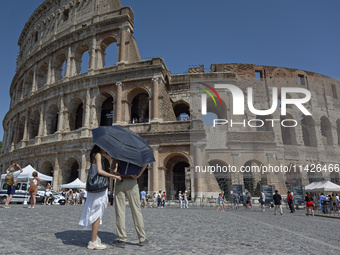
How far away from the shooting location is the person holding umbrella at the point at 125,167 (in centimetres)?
380

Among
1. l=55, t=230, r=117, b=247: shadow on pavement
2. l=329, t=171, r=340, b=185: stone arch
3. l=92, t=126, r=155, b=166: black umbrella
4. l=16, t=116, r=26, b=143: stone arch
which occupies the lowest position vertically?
l=55, t=230, r=117, b=247: shadow on pavement

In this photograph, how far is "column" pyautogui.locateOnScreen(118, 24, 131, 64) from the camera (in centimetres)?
2319

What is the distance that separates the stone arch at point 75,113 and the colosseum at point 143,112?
0.33 ft

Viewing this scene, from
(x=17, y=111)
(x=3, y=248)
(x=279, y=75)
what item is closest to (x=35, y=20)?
(x=17, y=111)

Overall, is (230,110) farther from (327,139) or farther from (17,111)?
(17,111)

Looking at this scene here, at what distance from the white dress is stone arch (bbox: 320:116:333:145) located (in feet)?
102

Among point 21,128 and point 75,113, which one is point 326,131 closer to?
point 75,113

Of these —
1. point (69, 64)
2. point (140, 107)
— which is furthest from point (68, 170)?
point (69, 64)

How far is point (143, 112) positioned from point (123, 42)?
6.68 metres

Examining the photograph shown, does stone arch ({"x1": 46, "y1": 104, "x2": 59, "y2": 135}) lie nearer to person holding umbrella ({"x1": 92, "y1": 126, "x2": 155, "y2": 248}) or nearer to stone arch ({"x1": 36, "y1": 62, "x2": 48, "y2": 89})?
stone arch ({"x1": 36, "y1": 62, "x2": 48, "y2": 89})

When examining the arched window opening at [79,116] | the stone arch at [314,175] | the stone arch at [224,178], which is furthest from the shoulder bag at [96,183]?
the stone arch at [314,175]

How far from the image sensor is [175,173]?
77.7 feet

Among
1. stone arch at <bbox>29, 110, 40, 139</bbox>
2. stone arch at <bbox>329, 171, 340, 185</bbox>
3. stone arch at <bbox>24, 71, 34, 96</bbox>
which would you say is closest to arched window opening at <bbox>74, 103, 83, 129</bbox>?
stone arch at <bbox>29, 110, 40, 139</bbox>

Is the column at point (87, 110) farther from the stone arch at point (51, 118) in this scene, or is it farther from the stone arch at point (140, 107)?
the stone arch at point (51, 118)
